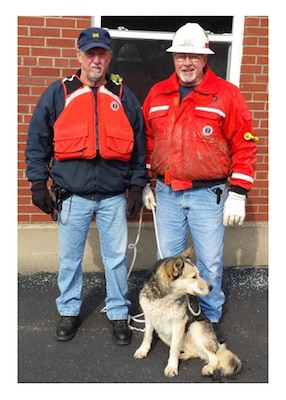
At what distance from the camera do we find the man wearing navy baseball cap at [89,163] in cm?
319

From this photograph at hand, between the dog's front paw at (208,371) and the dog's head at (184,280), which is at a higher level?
the dog's head at (184,280)

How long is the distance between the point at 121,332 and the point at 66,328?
478 millimetres

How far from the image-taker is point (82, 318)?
3.97m

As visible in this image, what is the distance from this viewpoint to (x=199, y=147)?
3252mm

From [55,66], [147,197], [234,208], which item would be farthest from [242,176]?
[55,66]

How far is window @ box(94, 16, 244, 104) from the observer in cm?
453

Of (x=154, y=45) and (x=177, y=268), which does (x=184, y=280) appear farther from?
(x=154, y=45)

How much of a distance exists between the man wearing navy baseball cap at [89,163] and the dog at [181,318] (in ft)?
1.37

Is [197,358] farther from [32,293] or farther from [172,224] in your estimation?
[32,293]

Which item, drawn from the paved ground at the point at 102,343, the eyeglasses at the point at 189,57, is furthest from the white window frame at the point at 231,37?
the paved ground at the point at 102,343

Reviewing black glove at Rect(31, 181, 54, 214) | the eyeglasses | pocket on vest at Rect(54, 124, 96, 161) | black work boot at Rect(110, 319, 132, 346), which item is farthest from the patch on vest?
black work boot at Rect(110, 319, 132, 346)

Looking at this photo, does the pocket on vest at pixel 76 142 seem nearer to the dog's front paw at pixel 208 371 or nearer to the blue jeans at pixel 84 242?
the blue jeans at pixel 84 242

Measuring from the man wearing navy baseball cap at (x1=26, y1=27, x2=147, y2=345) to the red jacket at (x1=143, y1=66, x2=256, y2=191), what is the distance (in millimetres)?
245

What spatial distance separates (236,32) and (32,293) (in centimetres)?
357
